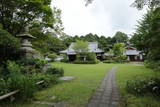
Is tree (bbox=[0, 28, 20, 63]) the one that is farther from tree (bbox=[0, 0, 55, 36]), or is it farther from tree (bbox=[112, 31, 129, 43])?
tree (bbox=[112, 31, 129, 43])

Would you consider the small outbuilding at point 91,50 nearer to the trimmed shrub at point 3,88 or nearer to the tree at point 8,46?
the tree at point 8,46

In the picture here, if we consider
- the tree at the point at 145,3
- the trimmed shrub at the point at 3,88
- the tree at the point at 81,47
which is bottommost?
the trimmed shrub at the point at 3,88

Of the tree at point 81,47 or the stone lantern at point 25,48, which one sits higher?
the tree at point 81,47

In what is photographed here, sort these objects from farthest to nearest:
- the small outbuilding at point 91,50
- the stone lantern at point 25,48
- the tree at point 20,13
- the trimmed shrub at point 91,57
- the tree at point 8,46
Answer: the small outbuilding at point 91,50 → the trimmed shrub at point 91,57 → the tree at point 20,13 → the stone lantern at point 25,48 → the tree at point 8,46

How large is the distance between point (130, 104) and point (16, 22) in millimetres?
8834

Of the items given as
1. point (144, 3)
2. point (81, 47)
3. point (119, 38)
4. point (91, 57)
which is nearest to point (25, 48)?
point (144, 3)

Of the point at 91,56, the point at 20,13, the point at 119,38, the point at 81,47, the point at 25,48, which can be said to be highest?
the point at 119,38

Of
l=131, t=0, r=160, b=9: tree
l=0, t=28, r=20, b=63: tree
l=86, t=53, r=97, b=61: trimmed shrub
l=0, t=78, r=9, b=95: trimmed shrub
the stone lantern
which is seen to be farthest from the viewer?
l=86, t=53, r=97, b=61: trimmed shrub

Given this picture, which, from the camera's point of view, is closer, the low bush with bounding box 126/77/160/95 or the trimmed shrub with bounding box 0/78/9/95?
the trimmed shrub with bounding box 0/78/9/95

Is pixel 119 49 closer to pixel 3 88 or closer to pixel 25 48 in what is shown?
pixel 25 48

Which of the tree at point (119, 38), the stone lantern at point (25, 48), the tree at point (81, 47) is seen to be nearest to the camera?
the stone lantern at point (25, 48)

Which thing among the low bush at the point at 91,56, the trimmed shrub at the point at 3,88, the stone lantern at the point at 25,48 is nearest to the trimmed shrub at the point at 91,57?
the low bush at the point at 91,56

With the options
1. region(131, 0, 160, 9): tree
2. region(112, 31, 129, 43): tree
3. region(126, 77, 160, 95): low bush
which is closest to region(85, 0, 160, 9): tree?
region(131, 0, 160, 9): tree

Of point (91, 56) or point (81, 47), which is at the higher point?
point (81, 47)
